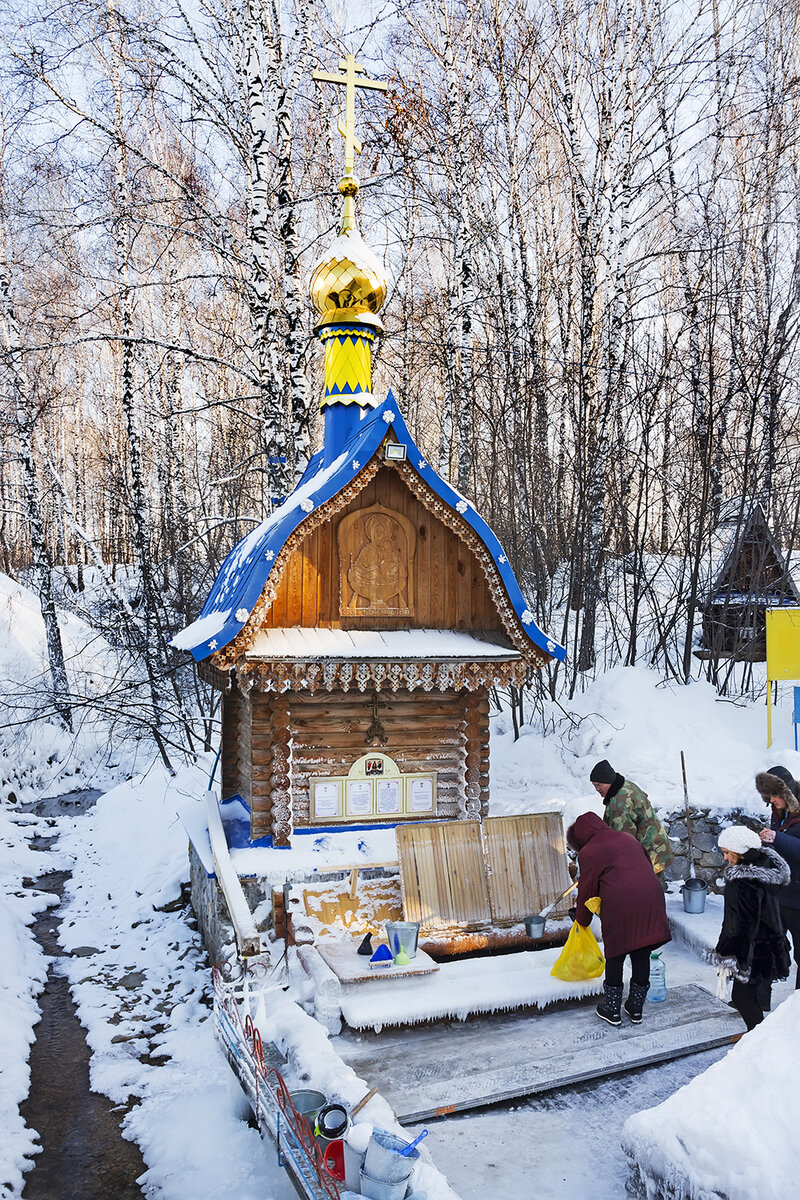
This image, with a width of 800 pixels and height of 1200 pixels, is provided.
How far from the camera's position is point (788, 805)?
609 centimetres

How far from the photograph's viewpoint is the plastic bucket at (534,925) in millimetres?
7445

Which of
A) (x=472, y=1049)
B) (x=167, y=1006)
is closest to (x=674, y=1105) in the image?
(x=472, y=1049)

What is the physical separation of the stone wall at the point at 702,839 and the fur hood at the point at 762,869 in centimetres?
392

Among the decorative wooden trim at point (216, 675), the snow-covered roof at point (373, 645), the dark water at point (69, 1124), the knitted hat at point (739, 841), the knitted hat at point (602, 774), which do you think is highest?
the snow-covered roof at point (373, 645)

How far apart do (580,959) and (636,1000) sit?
21.5 inches

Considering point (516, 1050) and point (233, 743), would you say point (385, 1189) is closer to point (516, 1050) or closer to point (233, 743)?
point (516, 1050)

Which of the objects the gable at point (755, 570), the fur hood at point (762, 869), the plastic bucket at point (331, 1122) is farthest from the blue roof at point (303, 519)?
the gable at point (755, 570)

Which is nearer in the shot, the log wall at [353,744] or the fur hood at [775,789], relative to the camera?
the fur hood at [775,789]

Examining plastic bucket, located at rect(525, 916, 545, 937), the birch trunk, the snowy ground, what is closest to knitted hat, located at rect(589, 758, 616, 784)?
plastic bucket, located at rect(525, 916, 545, 937)

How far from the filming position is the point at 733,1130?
11.6 feet

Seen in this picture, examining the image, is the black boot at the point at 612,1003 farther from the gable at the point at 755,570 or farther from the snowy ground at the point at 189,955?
the gable at the point at 755,570

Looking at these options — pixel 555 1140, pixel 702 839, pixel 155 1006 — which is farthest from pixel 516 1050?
pixel 702 839

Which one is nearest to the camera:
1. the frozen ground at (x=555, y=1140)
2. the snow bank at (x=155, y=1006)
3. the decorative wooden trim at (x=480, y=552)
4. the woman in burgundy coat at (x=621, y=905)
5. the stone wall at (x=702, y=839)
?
the frozen ground at (x=555, y=1140)

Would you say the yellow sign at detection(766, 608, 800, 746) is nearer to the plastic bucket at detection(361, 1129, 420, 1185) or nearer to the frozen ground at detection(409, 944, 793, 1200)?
the frozen ground at detection(409, 944, 793, 1200)
